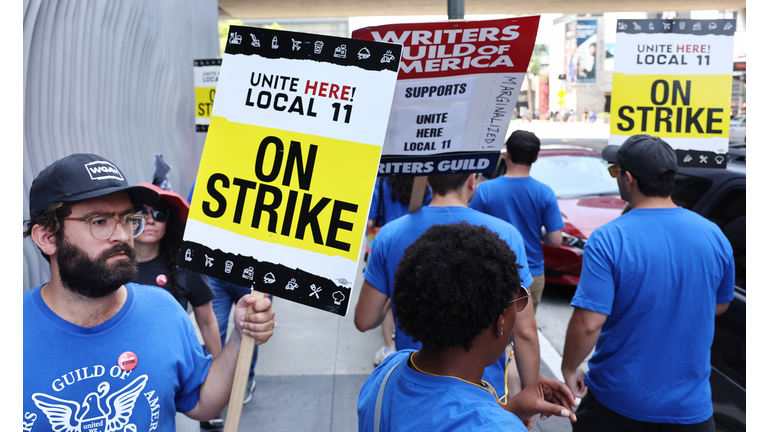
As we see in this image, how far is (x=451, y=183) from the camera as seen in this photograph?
3.12m

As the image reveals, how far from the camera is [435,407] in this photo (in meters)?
1.53

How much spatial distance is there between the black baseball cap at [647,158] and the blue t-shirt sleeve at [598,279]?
37cm

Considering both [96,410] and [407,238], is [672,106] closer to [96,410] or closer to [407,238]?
[407,238]

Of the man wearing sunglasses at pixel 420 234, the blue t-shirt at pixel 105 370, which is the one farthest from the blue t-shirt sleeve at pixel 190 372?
the man wearing sunglasses at pixel 420 234

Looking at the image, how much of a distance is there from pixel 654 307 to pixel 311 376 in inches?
134

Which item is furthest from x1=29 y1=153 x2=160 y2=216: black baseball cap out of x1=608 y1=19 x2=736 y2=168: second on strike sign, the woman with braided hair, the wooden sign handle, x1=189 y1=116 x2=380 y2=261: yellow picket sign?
x1=608 y1=19 x2=736 y2=168: second on strike sign

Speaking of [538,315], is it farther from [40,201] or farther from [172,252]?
[40,201]

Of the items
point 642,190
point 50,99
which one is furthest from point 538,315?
point 50,99

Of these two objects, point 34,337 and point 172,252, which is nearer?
point 34,337

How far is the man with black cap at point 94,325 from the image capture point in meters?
→ 1.84

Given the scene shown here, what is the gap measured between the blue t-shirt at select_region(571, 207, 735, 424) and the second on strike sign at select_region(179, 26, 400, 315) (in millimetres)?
1422

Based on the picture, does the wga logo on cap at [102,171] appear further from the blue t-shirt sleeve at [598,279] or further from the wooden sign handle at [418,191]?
the blue t-shirt sleeve at [598,279]

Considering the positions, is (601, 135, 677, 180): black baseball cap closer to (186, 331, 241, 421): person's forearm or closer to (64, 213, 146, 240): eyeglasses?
(186, 331, 241, 421): person's forearm

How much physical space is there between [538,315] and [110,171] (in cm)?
577
